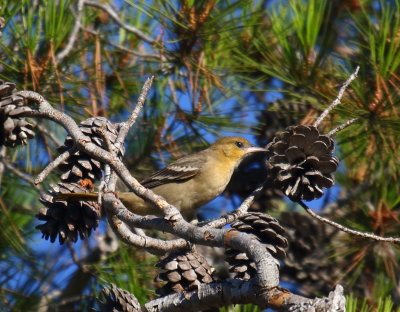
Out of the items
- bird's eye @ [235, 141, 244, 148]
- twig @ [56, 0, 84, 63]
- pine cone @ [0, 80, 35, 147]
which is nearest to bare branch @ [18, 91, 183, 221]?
pine cone @ [0, 80, 35, 147]

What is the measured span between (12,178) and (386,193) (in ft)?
8.36

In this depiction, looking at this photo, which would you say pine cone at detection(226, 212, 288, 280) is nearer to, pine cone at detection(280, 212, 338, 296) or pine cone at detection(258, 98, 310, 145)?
pine cone at detection(258, 98, 310, 145)

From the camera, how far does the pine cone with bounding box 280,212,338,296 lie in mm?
5090

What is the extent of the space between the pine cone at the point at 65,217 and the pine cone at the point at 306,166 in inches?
28.2

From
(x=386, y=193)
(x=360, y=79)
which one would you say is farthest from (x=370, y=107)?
(x=386, y=193)

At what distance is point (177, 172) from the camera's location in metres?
4.62

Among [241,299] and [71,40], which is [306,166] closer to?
[241,299]

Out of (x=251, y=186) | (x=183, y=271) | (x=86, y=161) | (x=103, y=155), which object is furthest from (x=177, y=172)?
(x=183, y=271)

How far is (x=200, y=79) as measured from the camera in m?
4.54

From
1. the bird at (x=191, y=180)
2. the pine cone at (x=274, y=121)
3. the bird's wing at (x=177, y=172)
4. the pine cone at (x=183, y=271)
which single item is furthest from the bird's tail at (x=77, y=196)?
the pine cone at (x=274, y=121)

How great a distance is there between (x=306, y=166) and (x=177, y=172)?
85.7 inches

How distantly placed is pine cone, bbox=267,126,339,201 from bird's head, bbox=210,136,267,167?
2.28 meters

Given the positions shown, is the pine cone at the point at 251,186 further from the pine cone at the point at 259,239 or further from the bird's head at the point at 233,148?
the pine cone at the point at 259,239

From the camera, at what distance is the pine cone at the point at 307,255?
5090 millimetres
